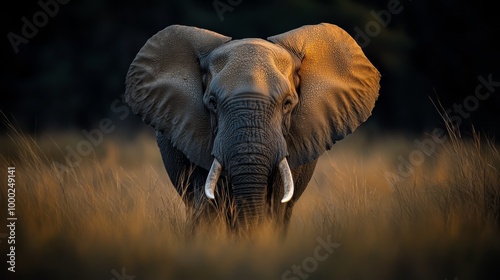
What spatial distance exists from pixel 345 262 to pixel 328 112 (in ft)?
5.59

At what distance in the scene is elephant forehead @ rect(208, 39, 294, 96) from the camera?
24.7ft

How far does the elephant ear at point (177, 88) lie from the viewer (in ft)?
26.2

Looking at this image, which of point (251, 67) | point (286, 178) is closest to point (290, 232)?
point (286, 178)

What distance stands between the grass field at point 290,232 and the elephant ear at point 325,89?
1.82ft

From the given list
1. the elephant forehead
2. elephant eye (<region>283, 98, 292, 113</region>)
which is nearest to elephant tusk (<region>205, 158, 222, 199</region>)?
the elephant forehead

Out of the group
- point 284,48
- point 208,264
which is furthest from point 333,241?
point 284,48

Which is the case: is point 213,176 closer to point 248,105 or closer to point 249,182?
point 249,182

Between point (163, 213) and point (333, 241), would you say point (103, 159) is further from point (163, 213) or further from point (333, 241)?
point (333, 241)

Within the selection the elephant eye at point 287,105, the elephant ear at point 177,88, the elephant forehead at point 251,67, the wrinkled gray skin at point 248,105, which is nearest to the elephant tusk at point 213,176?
the wrinkled gray skin at point 248,105

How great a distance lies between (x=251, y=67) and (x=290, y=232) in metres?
1.29

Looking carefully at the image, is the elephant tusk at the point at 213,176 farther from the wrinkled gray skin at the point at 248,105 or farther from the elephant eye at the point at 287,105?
the elephant eye at the point at 287,105

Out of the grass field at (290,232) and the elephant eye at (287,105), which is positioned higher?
the elephant eye at (287,105)

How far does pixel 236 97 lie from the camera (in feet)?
24.6

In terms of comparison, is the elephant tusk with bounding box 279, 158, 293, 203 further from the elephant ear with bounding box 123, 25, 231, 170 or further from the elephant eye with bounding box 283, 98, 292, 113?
the elephant ear with bounding box 123, 25, 231, 170
